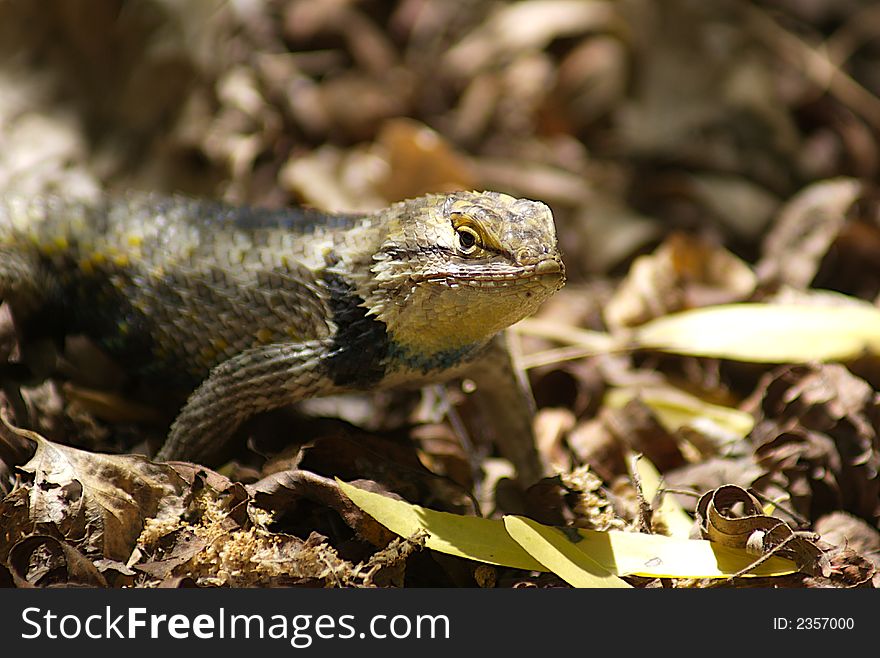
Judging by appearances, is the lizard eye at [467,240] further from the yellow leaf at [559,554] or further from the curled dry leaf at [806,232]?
the curled dry leaf at [806,232]

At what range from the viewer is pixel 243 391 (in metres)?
3.32

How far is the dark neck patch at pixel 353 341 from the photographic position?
3.27m

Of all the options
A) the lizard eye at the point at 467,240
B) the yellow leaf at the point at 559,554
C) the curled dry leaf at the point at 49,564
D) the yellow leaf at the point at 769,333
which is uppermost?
the lizard eye at the point at 467,240

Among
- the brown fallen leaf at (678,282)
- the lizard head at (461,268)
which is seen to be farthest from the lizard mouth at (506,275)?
the brown fallen leaf at (678,282)

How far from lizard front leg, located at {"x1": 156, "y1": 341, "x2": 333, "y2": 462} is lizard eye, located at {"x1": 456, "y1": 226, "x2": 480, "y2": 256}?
1.99ft

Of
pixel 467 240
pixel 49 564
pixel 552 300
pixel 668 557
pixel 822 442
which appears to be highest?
pixel 467 240

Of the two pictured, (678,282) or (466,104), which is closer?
(678,282)

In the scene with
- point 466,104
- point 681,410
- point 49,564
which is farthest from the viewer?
point 466,104

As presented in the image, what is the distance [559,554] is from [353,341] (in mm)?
962

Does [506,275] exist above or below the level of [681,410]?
above

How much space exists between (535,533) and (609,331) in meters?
1.79

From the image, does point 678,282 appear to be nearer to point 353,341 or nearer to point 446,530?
point 353,341

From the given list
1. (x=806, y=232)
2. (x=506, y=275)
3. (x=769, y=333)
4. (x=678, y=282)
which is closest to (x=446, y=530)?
(x=506, y=275)

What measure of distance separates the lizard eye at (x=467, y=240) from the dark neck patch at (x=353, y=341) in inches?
16.1
